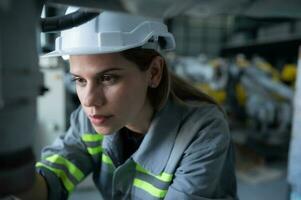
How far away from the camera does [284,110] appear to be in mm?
2717

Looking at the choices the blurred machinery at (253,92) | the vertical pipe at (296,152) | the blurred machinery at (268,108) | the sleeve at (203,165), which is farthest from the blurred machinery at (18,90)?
the blurred machinery at (268,108)

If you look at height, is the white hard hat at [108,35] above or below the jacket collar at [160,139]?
above

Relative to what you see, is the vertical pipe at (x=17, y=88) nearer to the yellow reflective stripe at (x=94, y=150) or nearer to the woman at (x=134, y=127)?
the woman at (x=134, y=127)

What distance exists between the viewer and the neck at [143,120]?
83 cm

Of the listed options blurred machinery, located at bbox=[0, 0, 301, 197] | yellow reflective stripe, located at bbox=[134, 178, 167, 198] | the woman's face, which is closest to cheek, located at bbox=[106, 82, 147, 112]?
the woman's face

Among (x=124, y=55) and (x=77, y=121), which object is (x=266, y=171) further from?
(x=124, y=55)

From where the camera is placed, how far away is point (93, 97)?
0.62m

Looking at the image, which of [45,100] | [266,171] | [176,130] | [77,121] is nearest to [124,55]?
[176,130]

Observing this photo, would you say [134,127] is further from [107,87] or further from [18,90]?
[18,90]

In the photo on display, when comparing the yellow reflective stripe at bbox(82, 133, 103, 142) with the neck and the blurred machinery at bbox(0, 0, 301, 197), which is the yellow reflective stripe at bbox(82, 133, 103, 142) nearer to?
the neck

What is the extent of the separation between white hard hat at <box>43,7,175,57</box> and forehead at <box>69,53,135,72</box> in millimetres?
20

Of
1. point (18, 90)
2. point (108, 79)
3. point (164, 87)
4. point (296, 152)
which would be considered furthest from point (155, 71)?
point (296, 152)

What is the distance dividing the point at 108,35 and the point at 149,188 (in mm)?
417

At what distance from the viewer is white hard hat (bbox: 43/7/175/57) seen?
1.99 feet
